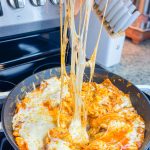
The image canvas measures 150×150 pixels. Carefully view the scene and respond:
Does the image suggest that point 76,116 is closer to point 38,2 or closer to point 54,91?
point 54,91

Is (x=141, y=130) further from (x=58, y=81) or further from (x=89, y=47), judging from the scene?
(x=89, y=47)

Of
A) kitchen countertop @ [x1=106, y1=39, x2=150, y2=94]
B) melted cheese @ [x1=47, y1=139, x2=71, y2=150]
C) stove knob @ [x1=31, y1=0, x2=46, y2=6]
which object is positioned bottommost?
kitchen countertop @ [x1=106, y1=39, x2=150, y2=94]

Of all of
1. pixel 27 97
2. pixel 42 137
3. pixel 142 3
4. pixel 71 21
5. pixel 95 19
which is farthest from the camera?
pixel 142 3

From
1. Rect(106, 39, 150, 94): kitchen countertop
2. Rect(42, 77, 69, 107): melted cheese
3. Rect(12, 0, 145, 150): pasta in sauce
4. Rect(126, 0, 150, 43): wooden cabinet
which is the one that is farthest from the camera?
Rect(126, 0, 150, 43): wooden cabinet

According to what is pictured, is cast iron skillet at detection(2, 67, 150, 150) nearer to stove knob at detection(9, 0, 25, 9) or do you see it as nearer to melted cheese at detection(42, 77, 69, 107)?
melted cheese at detection(42, 77, 69, 107)

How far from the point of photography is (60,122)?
1.71 ft

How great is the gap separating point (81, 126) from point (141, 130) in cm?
16

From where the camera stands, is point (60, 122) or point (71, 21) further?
point (60, 122)

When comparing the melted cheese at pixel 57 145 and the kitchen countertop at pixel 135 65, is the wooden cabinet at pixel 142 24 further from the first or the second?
the melted cheese at pixel 57 145

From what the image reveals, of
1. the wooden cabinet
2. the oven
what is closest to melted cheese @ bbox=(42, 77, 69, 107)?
the oven

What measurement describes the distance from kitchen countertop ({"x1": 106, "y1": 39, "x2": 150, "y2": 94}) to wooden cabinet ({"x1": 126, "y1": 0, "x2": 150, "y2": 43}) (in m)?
0.04

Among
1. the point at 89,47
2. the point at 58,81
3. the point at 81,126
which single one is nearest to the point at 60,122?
the point at 81,126

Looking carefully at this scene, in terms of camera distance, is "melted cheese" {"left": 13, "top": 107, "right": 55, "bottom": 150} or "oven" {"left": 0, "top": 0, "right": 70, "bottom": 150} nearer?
"melted cheese" {"left": 13, "top": 107, "right": 55, "bottom": 150}

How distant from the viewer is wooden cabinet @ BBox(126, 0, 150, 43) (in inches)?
46.4
